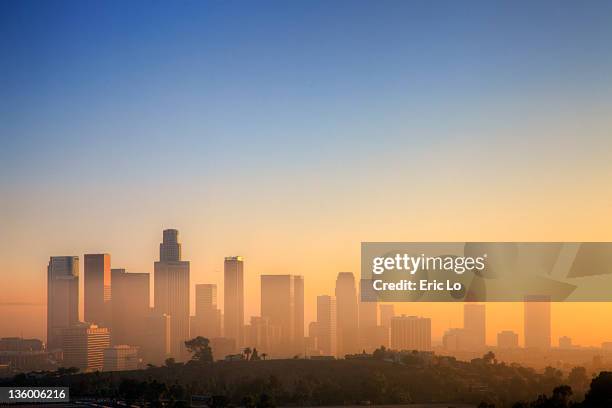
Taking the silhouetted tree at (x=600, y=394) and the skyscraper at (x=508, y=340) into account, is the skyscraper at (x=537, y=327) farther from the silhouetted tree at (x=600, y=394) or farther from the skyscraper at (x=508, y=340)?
the silhouetted tree at (x=600, y=394)

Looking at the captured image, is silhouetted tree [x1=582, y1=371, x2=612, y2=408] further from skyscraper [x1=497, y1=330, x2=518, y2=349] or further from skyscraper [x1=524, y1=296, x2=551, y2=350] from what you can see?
skyscraper [x1=497, y1=330, x2=518, y2=349]

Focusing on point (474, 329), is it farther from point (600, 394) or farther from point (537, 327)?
point (600, 394)

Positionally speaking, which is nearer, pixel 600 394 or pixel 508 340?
pixel 600 394

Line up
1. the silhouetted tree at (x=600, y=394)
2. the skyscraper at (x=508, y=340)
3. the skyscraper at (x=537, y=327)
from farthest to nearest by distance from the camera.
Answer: the skyscraper at (x=508, y=340), the skyscraper at (x=537, y=327), the silhouetted tree at (x=600, y=394)

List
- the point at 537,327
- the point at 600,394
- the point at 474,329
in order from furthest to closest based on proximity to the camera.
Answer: the point at 474,329, the point at 537,327, the point at 600,394

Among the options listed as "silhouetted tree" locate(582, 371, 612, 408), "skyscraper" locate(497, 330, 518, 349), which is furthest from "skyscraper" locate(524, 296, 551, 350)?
"silhouetted tree" locate(582, 371, 612, 408)

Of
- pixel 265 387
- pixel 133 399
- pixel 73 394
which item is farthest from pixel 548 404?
pixel 73 394

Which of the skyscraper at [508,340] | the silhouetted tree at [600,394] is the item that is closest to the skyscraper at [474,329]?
the skyscraper at [508,340]

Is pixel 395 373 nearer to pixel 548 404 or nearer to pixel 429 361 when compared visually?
pixel 429 361

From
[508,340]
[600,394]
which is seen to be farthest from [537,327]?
[600,394]
